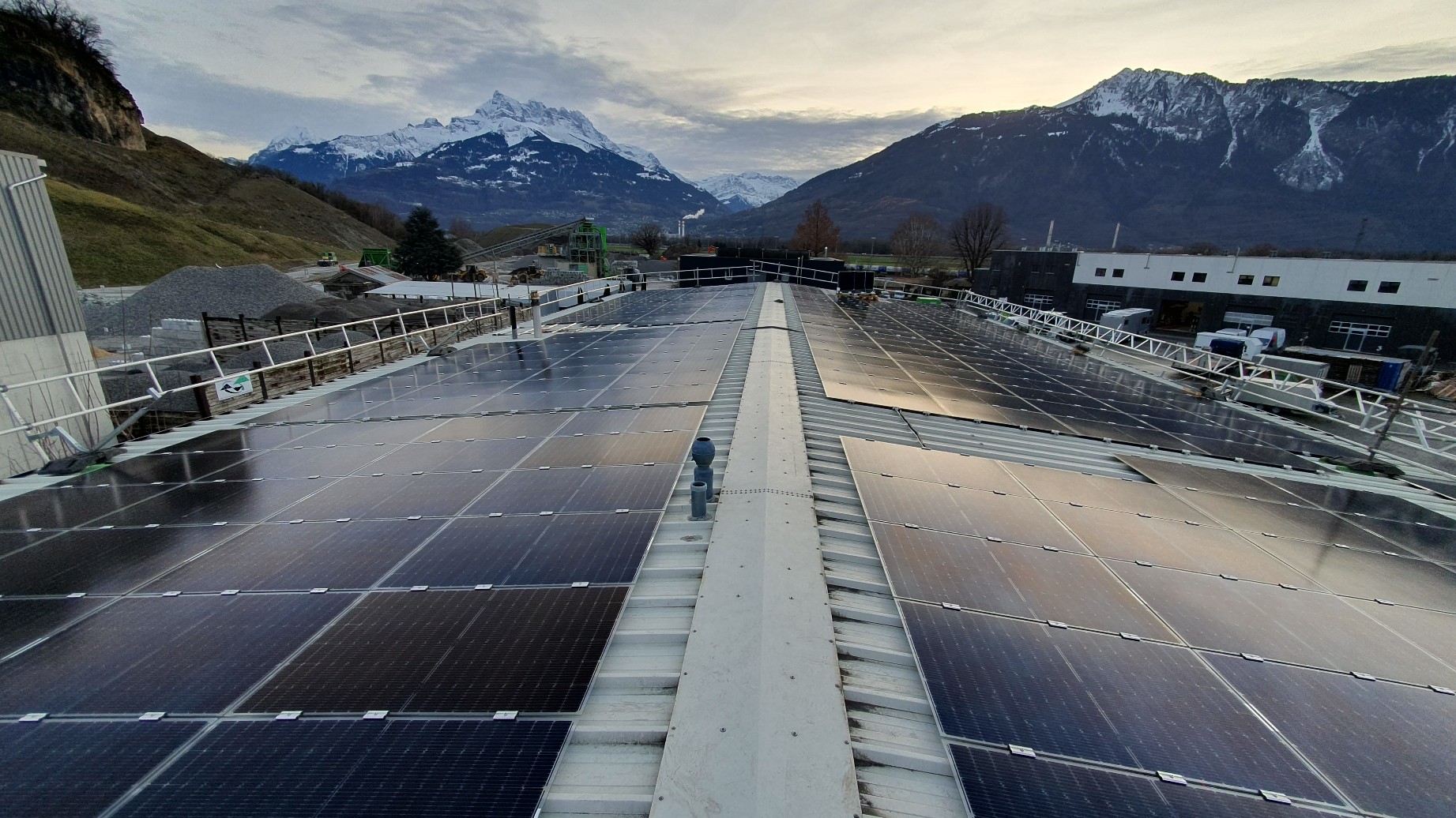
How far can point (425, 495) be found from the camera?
24.6ft

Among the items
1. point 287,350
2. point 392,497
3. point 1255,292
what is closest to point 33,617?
point 392,497

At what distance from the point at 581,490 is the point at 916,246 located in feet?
351

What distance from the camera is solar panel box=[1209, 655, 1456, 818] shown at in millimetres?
3621

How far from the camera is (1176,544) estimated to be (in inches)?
283

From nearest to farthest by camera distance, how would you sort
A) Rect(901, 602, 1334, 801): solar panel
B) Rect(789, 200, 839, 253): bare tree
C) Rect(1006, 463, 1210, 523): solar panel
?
Rect(901, 602, 1334, 801): solar panel, Rect(1006, 463, 1210, 523): solar panel, Rect(789, 200, 839, 253): bare tree

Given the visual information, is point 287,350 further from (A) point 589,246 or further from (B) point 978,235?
(B) point 978,235

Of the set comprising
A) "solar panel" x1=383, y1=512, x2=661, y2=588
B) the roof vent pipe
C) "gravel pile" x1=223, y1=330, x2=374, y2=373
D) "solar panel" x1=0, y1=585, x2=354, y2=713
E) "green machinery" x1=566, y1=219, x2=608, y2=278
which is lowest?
"gravel pile" x1=223, y1=330, x2=374, y2=373

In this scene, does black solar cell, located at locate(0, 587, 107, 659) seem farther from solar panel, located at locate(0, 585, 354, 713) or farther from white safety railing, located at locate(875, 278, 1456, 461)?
white safety railing, located at locate(875, 278, 1456, 461)

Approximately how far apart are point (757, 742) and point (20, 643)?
6.49m

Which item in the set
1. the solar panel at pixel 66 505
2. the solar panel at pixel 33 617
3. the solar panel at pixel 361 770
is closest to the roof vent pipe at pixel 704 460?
the solar panel at pixel 361 770

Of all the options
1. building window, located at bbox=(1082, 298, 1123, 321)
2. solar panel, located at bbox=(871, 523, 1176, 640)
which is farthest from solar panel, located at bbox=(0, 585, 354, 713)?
building window, located at bbox=(1082, 298, 1123, 321)

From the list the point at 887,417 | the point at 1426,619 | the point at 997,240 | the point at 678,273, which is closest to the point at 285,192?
the point at 678,273

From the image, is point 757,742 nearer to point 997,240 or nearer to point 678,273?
point 678,273

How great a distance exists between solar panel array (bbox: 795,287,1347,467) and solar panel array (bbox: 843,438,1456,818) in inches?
172
